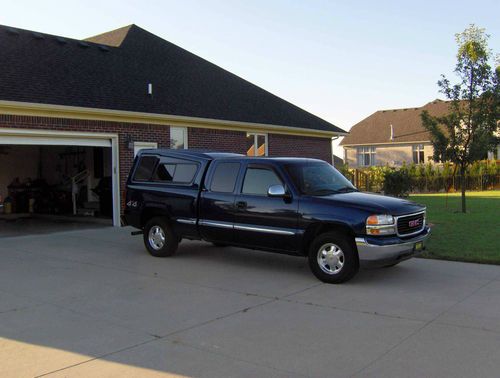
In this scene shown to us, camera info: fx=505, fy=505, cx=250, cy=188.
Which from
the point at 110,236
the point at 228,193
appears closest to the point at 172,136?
the point at 110,236

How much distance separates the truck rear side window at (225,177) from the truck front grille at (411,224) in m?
2.90

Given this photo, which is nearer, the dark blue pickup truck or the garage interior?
the dark blue pickup truck

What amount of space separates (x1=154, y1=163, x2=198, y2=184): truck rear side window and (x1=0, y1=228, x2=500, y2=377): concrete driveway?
1.56 m

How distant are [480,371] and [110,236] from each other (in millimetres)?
10148

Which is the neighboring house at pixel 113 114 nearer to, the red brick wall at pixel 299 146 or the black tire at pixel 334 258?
the red brick wall at pixel 299 146

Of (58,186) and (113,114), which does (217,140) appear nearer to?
(113,114)

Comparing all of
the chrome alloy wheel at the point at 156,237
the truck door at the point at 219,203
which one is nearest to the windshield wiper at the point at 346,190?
the truck door at the point at 219,203

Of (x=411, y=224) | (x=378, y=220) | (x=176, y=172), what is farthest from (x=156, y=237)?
(x=411, y=224)

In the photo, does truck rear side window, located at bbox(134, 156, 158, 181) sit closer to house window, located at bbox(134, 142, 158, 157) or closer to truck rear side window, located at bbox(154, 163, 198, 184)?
truck rear side window, located at bbox(154, 163, 198, 184)

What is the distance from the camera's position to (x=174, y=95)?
56.6 feet

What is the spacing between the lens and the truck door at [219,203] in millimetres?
8727

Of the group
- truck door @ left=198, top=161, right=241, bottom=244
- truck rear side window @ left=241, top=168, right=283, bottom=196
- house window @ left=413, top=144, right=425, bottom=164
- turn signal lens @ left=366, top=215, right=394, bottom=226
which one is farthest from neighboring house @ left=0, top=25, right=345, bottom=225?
house window @ left=413, top=144, right=425, bottom=164

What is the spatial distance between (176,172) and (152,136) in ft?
20.2

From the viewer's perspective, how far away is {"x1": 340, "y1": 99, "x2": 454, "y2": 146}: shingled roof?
143 feet
